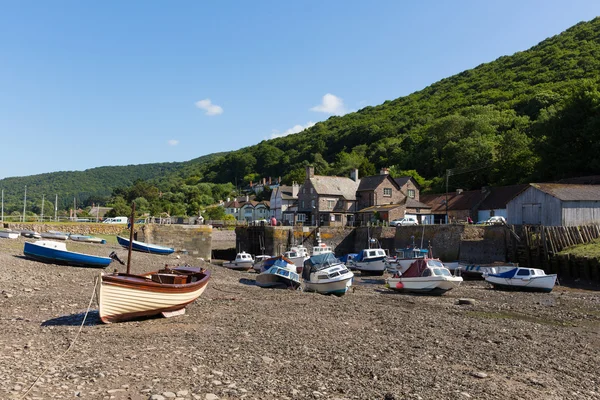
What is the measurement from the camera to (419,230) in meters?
50.1

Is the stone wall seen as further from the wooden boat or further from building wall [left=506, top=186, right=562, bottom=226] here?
the wooden boat

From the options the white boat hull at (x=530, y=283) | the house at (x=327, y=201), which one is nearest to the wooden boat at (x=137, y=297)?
the white boat hull at (x=530, y=283)

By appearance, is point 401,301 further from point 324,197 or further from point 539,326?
point 324,197

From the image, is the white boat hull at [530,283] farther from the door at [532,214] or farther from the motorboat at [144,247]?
the motorboat at [144,247]

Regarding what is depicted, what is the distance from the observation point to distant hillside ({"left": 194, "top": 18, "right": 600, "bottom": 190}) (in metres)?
55.5

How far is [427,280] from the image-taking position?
26953mm

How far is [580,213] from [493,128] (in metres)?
55.4

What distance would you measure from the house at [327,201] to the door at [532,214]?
27.6 meters

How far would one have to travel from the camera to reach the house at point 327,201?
68.6m

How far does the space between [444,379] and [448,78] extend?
665 ft

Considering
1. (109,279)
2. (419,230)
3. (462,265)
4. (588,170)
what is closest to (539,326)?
(109,279)

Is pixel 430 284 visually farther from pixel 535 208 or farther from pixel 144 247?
pixel 144 247

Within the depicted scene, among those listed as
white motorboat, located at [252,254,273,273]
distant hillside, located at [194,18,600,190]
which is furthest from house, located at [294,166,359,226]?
white motorboat, located at [252,254,273,273]

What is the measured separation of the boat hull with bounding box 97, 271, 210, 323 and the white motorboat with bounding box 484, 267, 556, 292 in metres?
20.8
